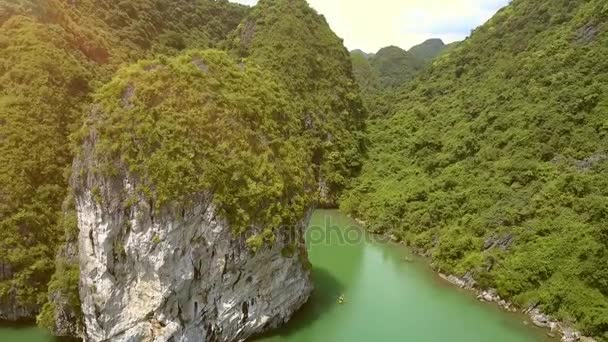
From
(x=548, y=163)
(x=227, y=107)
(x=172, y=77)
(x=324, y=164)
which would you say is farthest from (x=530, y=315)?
(x=324, y=164)

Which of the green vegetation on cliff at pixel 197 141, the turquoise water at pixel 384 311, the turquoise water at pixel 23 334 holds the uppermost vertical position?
the green vegetation on cliff at pixel 197 141

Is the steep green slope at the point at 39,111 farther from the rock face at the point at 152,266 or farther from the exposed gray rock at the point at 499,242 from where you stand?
the exposed gray rock at the point at 499,242

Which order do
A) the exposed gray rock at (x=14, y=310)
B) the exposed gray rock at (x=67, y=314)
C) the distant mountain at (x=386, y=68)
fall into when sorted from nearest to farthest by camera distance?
the exposed gray rock at (x=67, y=314) < the exposed gray rock at (x=14, y=310) < the distant mountain at (x=386, y=68)

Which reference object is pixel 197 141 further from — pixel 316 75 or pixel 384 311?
pixel 316 75

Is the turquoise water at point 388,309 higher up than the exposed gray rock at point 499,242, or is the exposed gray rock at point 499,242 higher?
the exposed gray rock at point 499,242

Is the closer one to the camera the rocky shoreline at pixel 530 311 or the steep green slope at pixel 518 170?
the rocky shoreline at pixel 530 311

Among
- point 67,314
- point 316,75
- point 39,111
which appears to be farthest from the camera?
point 316,75

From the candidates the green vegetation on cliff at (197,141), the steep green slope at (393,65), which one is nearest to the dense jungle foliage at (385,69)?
the steep green slope at (393,65)

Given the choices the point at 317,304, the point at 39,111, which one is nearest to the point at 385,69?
the point at 39,111
